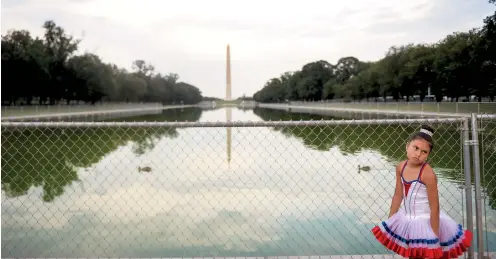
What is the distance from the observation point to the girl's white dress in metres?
3.54

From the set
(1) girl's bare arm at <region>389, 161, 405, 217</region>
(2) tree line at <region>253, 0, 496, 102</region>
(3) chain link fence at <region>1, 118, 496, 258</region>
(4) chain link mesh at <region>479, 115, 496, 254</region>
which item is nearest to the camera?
(1) girl's bare arm at <region>389, 161, 405, 217</region>

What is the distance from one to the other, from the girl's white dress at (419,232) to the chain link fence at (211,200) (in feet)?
2.72

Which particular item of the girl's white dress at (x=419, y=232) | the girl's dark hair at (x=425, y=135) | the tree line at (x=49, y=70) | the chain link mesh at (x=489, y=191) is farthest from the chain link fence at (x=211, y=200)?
the tree line at (x=49, y=70)

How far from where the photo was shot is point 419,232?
356cm

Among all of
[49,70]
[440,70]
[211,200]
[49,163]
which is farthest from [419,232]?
[49,70]

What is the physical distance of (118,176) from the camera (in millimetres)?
13242

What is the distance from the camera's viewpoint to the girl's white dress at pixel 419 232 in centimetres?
354

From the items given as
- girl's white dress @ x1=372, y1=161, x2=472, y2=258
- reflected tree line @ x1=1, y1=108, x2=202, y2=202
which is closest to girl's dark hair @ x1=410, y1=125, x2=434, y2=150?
girl's white dress @ x1=372, y1=161, x2=472, y2=258

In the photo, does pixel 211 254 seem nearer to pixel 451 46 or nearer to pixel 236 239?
pixel 236 239

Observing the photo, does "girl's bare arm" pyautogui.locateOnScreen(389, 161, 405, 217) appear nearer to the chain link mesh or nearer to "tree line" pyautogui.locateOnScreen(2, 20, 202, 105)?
the chain link mesh

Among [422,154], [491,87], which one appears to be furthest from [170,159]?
[491,87]

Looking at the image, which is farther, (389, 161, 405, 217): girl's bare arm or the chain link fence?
the chain link fence

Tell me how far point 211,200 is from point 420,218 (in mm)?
6825

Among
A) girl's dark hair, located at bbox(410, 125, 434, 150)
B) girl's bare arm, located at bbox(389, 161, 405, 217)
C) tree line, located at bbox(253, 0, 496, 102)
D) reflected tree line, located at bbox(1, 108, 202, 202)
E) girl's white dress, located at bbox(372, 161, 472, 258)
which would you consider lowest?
reflected tree line, located at bbox(1, 108, 202, 202)
